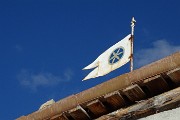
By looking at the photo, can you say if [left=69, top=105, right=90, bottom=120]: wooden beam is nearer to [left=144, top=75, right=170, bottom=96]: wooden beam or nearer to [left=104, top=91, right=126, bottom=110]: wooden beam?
[left=104, top=91, right=126, bottom=110]: wooden beam

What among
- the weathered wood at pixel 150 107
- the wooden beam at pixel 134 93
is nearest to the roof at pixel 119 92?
the wooden beam at pixel 134 93

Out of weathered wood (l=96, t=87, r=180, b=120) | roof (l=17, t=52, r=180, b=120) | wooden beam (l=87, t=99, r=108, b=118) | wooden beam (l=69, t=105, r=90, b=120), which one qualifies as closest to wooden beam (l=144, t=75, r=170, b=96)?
roof (l=17, t=52, r=180, b=120)

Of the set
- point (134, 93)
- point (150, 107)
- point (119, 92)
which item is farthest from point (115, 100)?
point (150, 107)

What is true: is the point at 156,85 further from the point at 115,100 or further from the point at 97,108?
the point at 97,108

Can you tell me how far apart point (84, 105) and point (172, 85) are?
1.46 m

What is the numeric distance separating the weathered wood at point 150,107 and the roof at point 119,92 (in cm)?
13

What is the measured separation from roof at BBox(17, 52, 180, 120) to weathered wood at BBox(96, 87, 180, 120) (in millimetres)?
134

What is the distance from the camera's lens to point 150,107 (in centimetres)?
698

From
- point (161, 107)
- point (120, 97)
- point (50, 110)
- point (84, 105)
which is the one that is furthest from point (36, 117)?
point (161, 107)

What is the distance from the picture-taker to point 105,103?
7527 mm

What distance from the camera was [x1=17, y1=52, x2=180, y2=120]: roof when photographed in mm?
6934

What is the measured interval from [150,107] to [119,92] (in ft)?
1.82

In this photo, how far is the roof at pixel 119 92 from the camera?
22.7 feet

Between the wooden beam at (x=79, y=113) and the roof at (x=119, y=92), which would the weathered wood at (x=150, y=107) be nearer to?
the roof at (x=119, y=92)
